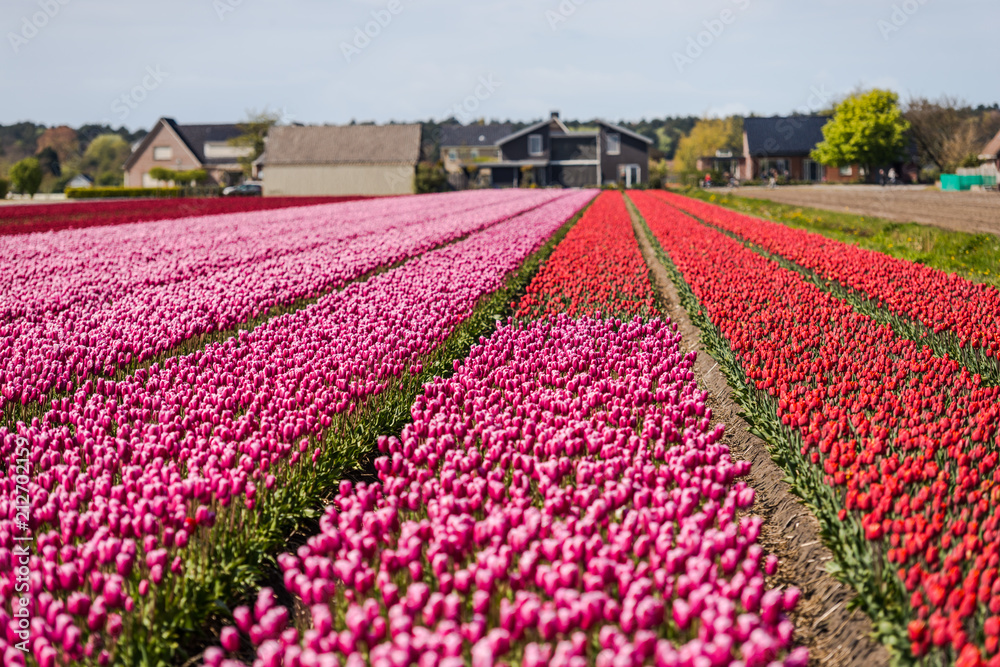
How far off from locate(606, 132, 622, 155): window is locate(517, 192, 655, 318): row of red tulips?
70073mm

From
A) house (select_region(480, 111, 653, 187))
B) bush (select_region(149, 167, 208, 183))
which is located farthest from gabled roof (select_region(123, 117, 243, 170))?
house (select_region(480, 111, 653, 187))

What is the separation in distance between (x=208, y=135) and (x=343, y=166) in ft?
138

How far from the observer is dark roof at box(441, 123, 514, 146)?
100250 millimetres

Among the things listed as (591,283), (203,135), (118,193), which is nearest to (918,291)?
(591,283)

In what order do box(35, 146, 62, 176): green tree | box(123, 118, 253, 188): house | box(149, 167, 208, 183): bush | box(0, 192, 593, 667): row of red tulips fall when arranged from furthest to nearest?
box(35, 146, 62, 176): green tree < box(123, 118, 253, 188): house < box(149, 167, 208, 183): bush < box(0, 192, 593, 667): row of red tulips

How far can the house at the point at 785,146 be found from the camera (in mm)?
94062

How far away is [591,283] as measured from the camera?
417 inches

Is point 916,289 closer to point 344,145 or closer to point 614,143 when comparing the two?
point 344,145

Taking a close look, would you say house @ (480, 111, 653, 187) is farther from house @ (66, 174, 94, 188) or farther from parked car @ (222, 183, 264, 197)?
house @ (66, 174, 94, 188)

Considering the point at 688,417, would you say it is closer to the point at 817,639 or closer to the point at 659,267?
the point at 817,639

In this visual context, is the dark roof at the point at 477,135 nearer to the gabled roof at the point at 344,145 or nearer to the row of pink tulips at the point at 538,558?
the gabled roof at the point at 344,145

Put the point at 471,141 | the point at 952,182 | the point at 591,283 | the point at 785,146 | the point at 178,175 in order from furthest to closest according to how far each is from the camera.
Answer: the point at 471,141 < the point at 785,146 < the point at 178,175 < the point at 952,182 < the point at 591,283

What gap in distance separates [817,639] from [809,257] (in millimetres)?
10794

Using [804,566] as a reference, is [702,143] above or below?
above
